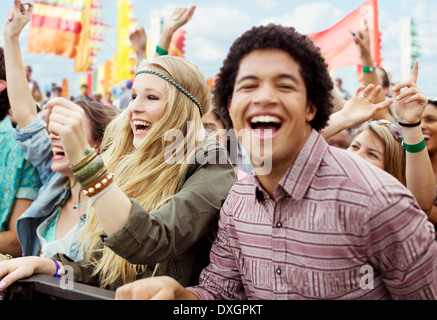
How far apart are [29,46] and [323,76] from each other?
6543 millimetres

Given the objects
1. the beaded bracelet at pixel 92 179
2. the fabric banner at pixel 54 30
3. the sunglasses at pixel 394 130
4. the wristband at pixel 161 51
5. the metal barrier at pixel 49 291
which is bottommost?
the metal barrier at pixel 49 291

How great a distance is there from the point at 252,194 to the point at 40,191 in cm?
193

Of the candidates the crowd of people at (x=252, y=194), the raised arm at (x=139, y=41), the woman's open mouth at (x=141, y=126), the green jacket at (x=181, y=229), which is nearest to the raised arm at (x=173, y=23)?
the raised arm at (x=139, y=41)

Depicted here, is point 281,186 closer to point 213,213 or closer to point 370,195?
point 370,195

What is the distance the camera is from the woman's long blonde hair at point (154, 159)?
71.2 inches

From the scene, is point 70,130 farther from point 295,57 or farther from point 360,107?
point 360,107

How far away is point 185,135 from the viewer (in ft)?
6.56

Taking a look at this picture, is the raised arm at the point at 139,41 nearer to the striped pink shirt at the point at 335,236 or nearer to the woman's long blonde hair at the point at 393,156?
the woman's long blonde hair at the point at 393,156

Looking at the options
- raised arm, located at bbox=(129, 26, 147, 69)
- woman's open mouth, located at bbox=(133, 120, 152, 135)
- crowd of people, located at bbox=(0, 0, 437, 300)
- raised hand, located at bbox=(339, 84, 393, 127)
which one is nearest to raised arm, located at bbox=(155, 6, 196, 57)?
raised arm, located at bbox=(129, 26, 147, 69)

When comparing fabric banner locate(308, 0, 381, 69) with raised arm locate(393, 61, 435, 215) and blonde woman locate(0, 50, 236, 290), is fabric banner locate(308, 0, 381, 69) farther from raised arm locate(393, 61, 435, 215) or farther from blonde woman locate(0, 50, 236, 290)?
blonde woman locate(0, 50, 236, 290)

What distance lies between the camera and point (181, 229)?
5.06ft

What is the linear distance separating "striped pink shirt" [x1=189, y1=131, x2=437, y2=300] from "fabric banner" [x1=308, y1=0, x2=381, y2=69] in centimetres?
339

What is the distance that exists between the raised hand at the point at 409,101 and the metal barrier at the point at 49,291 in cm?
164
